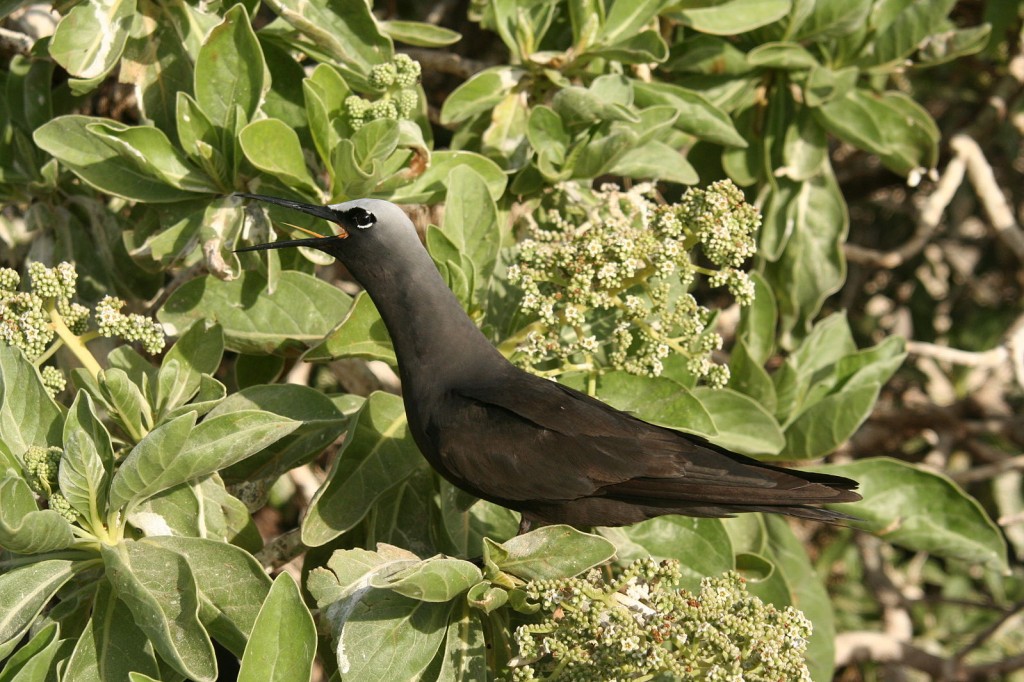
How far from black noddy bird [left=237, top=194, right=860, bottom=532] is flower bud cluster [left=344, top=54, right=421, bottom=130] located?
0.26m

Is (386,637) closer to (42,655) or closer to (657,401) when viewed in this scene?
(42,655)

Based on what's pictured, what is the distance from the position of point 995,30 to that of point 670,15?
5.37ft

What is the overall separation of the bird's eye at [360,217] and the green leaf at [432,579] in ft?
3.28

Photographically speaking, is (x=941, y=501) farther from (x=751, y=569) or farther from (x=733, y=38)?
(x=733, y=38)

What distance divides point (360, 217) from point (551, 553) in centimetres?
109

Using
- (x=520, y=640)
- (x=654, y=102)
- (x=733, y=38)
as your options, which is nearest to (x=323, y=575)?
(x=520, y=640)

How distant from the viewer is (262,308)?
3059mm

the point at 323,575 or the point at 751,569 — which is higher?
the point at 323,575

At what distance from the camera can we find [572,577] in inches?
90.7

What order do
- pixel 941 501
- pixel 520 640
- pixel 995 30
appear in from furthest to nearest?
pixel 995 30, pixel 941 501, pixel 520 640

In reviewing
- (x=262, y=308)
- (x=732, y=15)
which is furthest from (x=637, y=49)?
(x=262, y=308)

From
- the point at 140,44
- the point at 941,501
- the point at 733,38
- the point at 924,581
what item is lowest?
the point at 924,581

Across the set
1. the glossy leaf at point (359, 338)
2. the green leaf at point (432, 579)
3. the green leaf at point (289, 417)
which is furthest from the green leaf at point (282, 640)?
the glossy leaf at point (359, 338)

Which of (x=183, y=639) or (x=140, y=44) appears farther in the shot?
(x=140, y=44)
